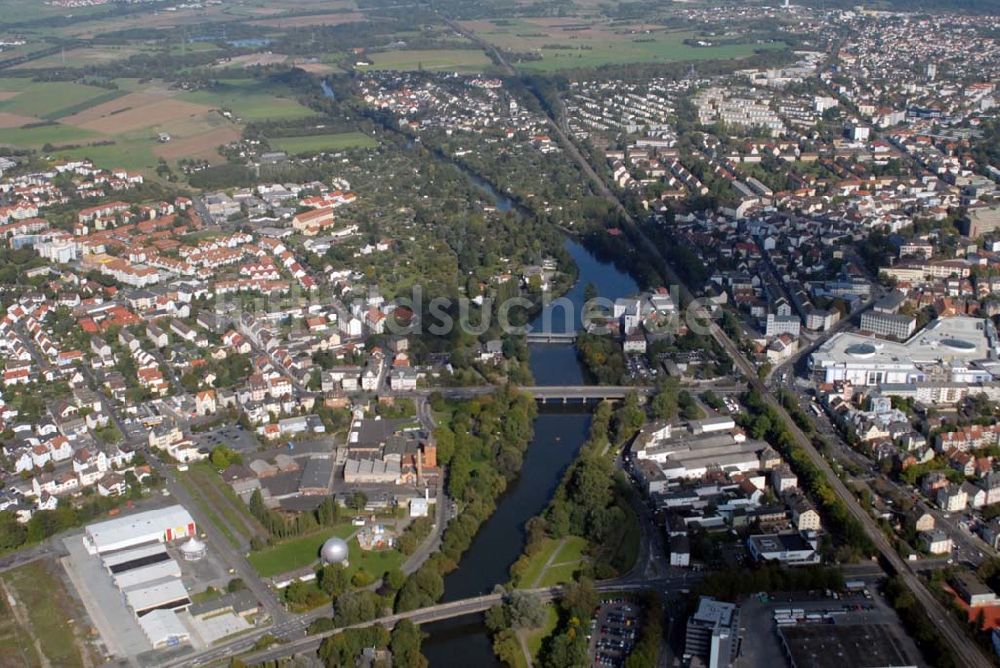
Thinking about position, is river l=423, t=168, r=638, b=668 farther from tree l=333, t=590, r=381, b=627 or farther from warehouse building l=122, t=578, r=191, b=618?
warehouse building l=122, t=578, r=191, b=618

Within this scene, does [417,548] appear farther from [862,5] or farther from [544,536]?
[862,5]

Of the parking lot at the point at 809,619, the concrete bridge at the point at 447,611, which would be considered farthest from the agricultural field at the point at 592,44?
the parking lot at the point at 809,619

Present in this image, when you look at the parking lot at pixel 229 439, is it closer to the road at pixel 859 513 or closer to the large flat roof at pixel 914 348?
the road at pixel 859 513

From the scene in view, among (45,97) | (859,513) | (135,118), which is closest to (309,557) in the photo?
(859,513)

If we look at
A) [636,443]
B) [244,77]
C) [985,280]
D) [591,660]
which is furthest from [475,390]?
[244,77]

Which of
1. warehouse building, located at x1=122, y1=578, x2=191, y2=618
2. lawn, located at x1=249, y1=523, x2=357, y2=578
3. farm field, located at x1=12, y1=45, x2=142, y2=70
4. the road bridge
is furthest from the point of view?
farm field, located at x1=12, y1=45, x2=142, y2=70

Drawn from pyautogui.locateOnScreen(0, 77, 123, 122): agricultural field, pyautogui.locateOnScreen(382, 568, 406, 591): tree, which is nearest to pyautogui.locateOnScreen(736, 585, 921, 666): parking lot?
pyautogui.locateOnScreen(382, 568, 406, 591): tree
